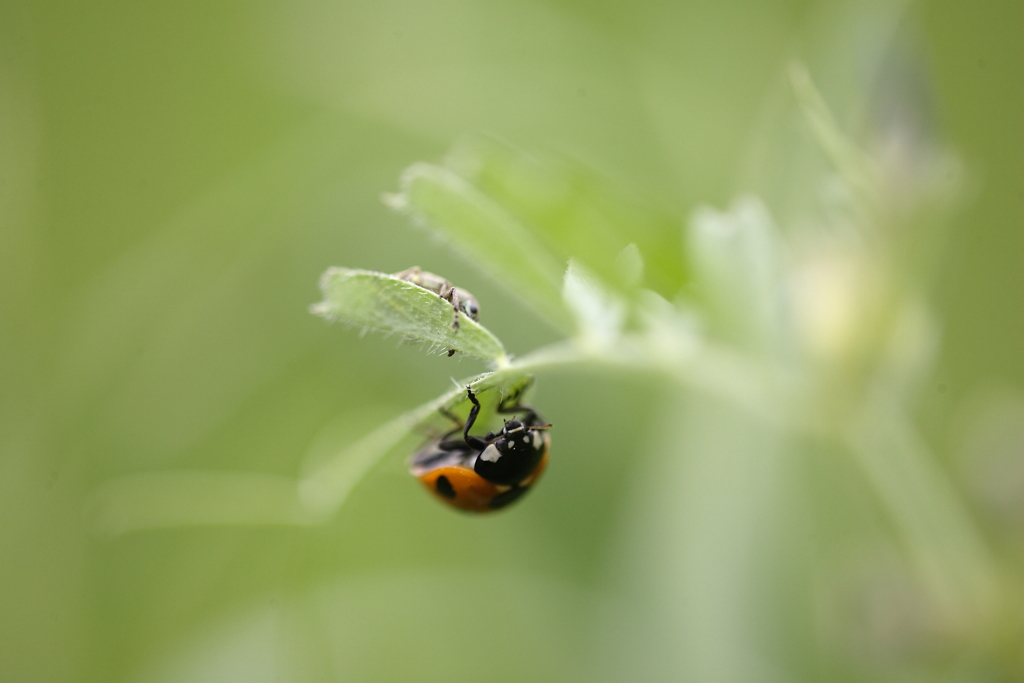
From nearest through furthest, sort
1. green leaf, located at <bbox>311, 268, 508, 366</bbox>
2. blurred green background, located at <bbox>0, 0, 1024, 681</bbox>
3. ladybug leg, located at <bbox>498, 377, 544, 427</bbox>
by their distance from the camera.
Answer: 1. green leaf, located at <bbox>311, 268, 508, 366</bbox>
2. ladybug leg, located at <bbox>498, 377, 544, 427</bbox>
3. blurred green background, located at <bbox>0, 0, 1024, 681</bbox>

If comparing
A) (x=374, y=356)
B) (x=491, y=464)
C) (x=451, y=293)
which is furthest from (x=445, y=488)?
(x=374, y=356)

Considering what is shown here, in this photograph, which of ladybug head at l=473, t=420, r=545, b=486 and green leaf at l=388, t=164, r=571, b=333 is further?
ladybug head at l=473, t=420, r=545, b=486

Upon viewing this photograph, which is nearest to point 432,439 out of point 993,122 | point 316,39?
point 316,39

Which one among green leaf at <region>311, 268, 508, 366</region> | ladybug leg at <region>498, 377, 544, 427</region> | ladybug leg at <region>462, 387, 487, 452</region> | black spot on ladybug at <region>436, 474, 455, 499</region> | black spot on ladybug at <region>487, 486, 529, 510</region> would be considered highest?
ladybug leg at <region>498, 377, 544, 427</region>

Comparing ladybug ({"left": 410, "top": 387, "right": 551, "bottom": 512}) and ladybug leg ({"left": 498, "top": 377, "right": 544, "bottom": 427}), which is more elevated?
ladybug leg ({"left": 498, "top": 377, "right": 544, "bottom": 427})

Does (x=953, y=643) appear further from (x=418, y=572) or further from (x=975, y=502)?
(x=418, y=572)

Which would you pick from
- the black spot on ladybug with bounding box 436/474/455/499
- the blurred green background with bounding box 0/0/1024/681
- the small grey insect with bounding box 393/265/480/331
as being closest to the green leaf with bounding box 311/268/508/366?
the small grey insect with bounding box 393/265/480/331

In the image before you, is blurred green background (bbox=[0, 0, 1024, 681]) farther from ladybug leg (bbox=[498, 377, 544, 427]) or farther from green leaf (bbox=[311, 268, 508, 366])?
green leaf (bbox=[311, 268, 508, 366])

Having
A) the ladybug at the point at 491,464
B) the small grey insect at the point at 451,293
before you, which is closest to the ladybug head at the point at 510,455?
the ladybug at the point at 491,464
